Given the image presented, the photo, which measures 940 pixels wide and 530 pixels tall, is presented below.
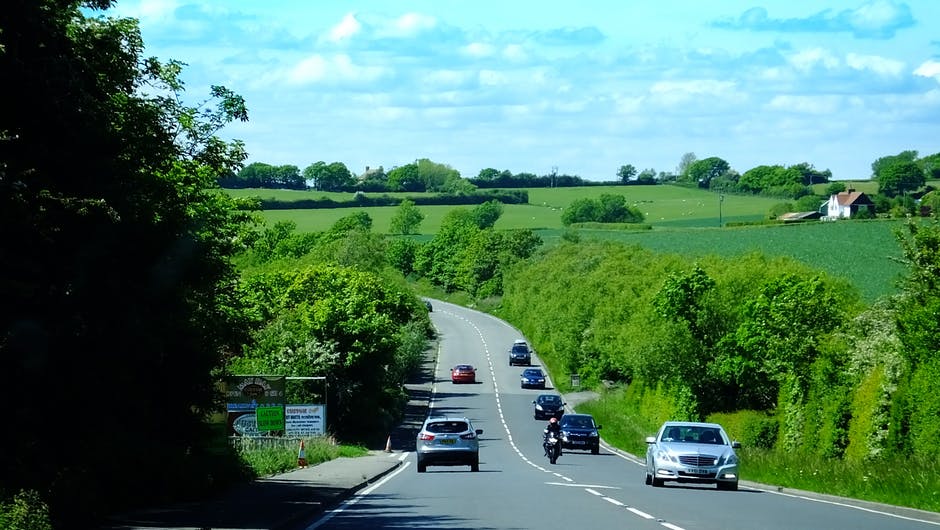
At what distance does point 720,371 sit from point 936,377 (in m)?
41.8

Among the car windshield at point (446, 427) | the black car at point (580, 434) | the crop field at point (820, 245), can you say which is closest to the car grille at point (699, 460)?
the car windshield at point (446, 427)

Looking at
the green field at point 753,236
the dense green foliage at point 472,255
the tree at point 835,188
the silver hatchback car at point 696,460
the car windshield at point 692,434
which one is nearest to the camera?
the silver hatchback car at point 696,460

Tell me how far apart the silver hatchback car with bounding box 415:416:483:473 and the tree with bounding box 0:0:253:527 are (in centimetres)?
1212

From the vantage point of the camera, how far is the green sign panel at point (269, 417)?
4306 centimetres

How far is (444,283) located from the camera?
19750cm

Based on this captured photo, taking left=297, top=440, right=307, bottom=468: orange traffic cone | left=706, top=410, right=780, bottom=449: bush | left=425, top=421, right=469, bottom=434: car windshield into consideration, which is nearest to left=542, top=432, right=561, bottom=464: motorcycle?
left=425, top=421, right=469, bottom=434: car windshield

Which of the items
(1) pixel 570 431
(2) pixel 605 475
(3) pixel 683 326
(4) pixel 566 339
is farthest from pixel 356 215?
(2) pixel 605 475

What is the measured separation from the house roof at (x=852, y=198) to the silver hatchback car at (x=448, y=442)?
117 metres

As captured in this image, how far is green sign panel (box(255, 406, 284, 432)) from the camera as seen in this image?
43062 millimetres

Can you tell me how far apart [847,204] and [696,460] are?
126327 millimetres

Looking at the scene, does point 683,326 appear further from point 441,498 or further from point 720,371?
point 441,498

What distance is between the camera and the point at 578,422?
5875 cm

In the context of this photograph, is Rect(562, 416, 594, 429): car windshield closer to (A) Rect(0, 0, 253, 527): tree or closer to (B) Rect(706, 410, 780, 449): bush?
(B) Rect(706, 410, 780, 449): bush

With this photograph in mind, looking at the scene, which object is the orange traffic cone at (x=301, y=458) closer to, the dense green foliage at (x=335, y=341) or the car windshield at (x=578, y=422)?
the dense green foliage at (x=335, y=341)
